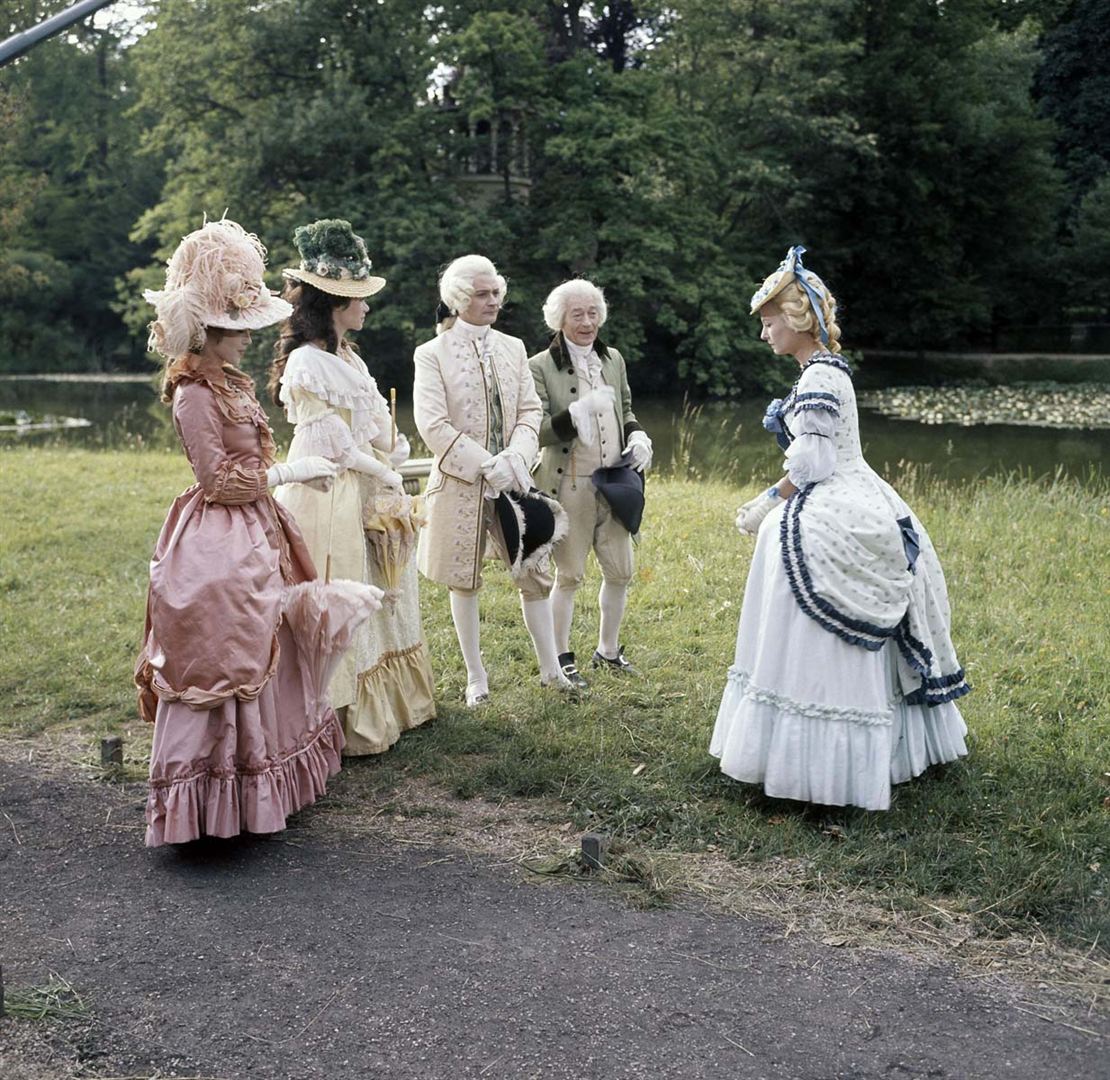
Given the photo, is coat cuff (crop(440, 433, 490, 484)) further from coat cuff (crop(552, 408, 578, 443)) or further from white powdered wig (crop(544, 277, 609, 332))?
white powdered wig (crop(544, 277, 609, 332))

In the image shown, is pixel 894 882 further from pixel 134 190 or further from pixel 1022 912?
pixel 134 190

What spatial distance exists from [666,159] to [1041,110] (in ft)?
56.8

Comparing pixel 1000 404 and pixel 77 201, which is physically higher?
pixel 77 201

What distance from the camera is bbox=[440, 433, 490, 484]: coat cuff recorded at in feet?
17.3

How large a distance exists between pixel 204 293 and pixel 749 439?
15373 mm

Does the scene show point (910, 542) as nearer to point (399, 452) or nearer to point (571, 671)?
point (571, 671)

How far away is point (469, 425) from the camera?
5375 millimetres

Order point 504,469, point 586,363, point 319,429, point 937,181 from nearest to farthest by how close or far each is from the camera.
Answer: point 319,429
point 504,469
point 586,363
point 937,181

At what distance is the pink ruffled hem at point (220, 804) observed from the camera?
4.07m

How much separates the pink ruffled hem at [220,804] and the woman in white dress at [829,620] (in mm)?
1588

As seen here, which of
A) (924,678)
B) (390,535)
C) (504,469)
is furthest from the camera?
(504,469)

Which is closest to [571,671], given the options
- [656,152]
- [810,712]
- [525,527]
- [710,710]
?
[710,710]

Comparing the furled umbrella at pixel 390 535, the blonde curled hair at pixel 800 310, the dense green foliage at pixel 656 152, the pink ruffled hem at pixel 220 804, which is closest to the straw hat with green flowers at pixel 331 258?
the furled umbrella at pixel 390 535

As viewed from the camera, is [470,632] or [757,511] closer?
[757,511]
